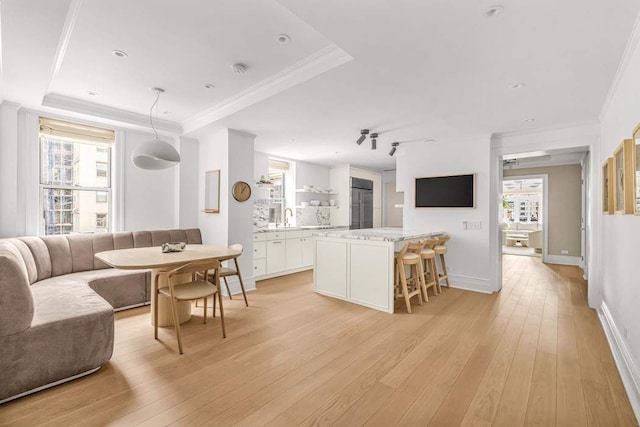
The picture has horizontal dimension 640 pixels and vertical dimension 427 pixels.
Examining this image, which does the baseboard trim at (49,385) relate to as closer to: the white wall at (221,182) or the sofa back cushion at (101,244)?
the sofa back cushion at (101,244)

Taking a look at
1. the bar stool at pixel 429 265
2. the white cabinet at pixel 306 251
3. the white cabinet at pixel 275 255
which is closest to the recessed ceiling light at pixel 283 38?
the bar stool at pixel 429 265

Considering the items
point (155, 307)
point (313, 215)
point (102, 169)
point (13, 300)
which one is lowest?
point (155, 307)

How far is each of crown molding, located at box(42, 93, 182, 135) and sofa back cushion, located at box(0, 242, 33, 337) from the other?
2.44 metres

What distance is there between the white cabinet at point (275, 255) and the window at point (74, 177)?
2.46m

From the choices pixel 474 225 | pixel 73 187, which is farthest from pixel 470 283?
pixel 73 187

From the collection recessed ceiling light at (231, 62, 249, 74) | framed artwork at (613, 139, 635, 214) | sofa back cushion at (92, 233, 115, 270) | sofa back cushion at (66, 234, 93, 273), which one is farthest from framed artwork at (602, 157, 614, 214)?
sofa back cushion at (66, 234, 93, 273)

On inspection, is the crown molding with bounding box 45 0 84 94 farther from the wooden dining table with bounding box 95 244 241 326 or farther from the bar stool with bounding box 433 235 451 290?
the bar stool with bounding box 433 235 451 290

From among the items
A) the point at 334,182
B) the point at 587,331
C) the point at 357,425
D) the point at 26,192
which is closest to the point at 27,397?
the point at 357,425

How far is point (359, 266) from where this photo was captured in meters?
3.88

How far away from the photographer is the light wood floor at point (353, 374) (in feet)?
5.87

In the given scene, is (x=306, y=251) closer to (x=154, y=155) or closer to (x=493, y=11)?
(x=154, y=155)

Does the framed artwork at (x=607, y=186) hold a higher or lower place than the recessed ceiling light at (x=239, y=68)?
lower

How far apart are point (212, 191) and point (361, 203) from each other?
394 cm

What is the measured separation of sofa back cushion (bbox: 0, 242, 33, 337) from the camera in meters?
1.90
